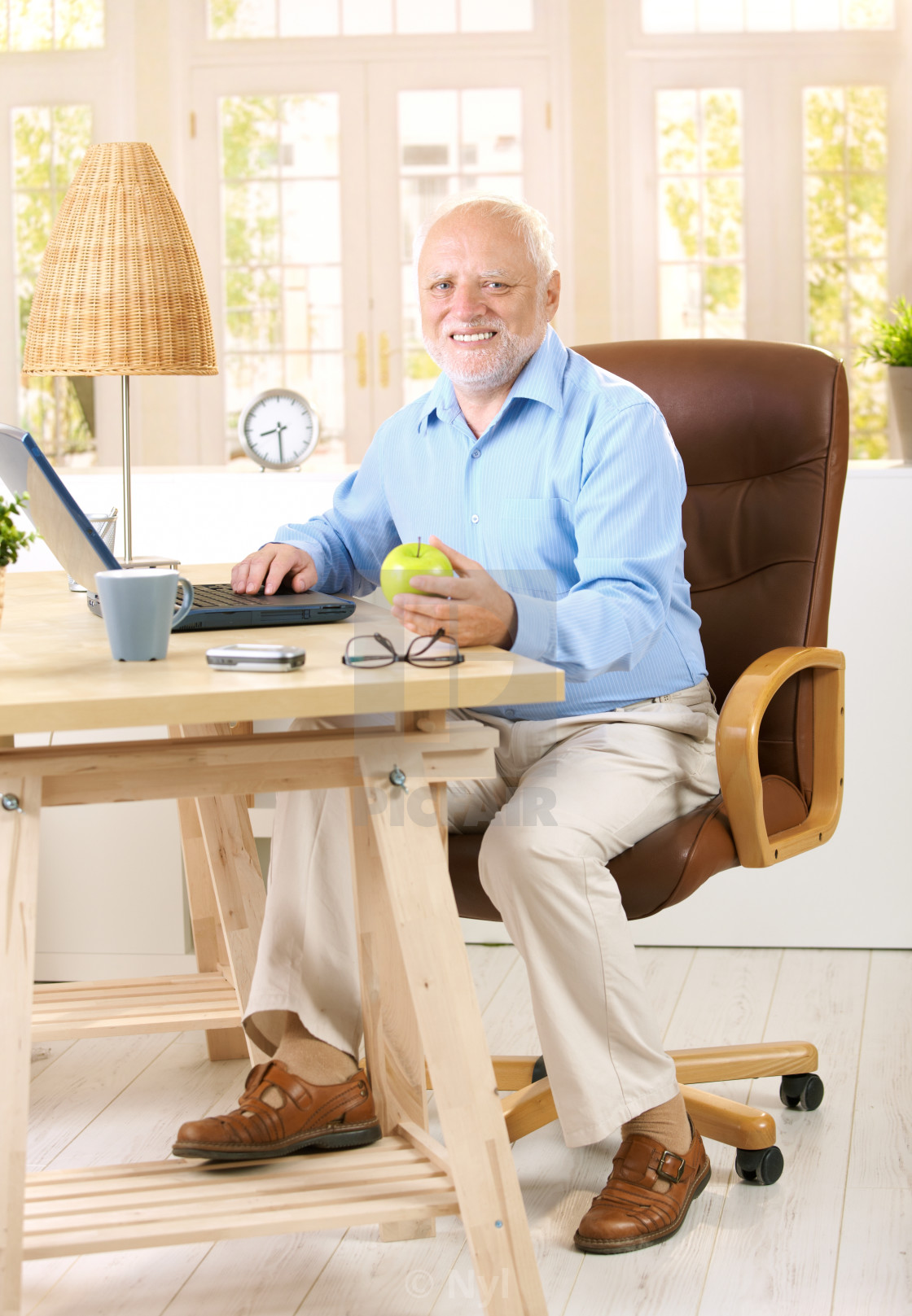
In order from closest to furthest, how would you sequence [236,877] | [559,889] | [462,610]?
[462,610] < [559,889] < [236,877]

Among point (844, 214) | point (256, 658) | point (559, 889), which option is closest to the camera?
point (256, 658)

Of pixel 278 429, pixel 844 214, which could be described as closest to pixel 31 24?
pixel 844 214

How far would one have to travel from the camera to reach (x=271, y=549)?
173 centimetres

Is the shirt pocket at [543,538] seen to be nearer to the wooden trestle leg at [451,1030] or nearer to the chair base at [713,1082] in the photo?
the wooden trestle leg at [451,1030]

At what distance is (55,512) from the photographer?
1354mm

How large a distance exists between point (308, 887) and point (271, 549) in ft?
1.41

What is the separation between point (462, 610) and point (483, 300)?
620 millimetres

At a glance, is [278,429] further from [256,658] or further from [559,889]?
[256,658]

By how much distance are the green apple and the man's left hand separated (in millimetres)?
21

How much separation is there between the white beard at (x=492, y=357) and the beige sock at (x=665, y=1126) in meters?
0.91

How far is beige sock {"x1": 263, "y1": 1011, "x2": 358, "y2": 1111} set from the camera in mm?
1545

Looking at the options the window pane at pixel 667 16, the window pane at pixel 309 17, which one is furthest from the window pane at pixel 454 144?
the window pane at pixel 667 16

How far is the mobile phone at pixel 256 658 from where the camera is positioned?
1.18 meters

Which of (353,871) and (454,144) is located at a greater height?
(454,144)
